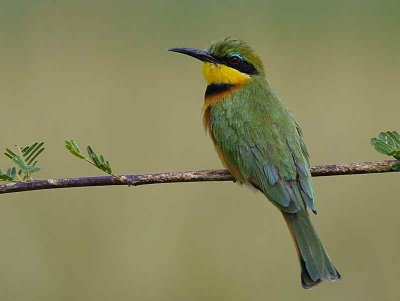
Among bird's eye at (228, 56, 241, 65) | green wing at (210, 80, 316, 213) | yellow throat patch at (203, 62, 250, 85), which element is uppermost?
bird's eye at (228, 56, 241, 65)

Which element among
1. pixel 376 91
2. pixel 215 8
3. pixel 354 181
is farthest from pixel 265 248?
pixel 215 8

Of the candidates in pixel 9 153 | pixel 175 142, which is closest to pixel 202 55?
pixel 9 153

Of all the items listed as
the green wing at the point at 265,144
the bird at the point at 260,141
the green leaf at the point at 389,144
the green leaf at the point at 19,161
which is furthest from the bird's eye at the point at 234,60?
the green leaf at the point at 19,161

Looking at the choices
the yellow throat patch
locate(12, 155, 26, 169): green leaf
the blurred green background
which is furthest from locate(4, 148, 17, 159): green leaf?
the blurred green background

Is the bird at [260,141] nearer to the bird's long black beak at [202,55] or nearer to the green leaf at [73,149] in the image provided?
the bird's long black beak at [202,55]

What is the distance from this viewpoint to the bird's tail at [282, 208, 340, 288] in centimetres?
266

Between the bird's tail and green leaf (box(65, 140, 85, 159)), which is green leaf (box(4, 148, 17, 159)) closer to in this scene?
green leaf (box(65, 140, 85, 159))

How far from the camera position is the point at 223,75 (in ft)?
10.7

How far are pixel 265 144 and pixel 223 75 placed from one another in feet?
1.45

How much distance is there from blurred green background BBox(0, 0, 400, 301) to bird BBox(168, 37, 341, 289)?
1.08m

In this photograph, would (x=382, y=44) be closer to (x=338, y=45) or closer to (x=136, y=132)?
(x=338, y=45)

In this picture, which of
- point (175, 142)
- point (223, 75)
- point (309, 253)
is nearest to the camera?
point (309, 253)

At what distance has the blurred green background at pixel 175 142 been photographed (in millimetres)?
3980

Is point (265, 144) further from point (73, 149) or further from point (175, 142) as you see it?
point (175, 142)
